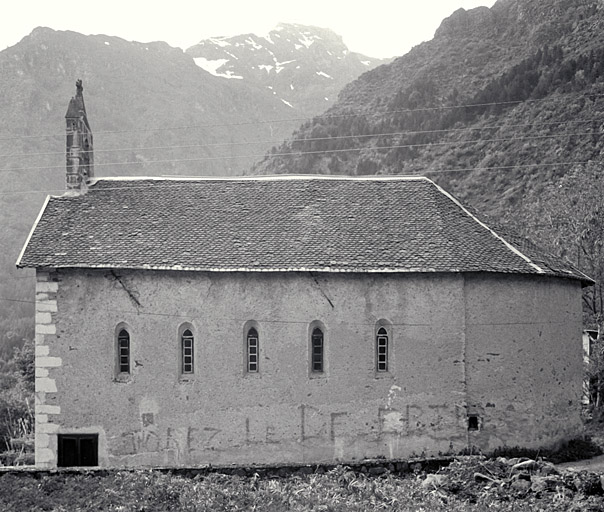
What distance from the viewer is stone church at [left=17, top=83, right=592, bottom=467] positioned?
101 ft

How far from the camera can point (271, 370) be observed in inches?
1223

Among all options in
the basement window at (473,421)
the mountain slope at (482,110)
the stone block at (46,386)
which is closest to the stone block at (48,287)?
the stone block at (46,386)

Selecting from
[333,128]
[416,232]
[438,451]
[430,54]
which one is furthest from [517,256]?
[430,54]

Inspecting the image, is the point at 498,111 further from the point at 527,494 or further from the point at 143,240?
the point at 527,494

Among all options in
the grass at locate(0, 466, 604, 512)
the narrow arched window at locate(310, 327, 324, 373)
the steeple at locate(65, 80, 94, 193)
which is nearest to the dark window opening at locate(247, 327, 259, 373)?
the narrow arched window at locate(310, 327, 324, 373)

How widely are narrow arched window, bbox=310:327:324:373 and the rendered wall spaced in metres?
0.38

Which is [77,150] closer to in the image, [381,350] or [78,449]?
[78,449]

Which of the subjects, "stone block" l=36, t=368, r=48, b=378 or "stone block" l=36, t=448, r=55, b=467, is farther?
"stone block" l=36, t=368, r=48, b=378

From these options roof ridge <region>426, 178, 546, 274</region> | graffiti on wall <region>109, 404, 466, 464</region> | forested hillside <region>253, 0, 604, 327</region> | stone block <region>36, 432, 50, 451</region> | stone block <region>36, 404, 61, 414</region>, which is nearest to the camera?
stone block <region>36, 432, 50, 451</region>

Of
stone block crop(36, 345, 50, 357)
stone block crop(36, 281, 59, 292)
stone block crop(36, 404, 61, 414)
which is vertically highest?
stone block crop(36, 281, 59, 292)

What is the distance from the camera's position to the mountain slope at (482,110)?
71562mm

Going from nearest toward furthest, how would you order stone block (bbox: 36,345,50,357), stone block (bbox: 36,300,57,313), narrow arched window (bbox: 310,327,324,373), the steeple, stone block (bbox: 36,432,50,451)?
stone block (bbox: 36,432,50,451), stone block (bbox: 36,345,50,357), stone block (bbox: 36,300,57,313), narrow arched window (bbox: 310,327,324,373), the steeple

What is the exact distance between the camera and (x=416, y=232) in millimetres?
32625

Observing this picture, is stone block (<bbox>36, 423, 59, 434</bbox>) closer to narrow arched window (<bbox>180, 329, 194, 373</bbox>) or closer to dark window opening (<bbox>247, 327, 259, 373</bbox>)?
narrow arched window (<bbox>180, 329, 194, 373</bbox>)
